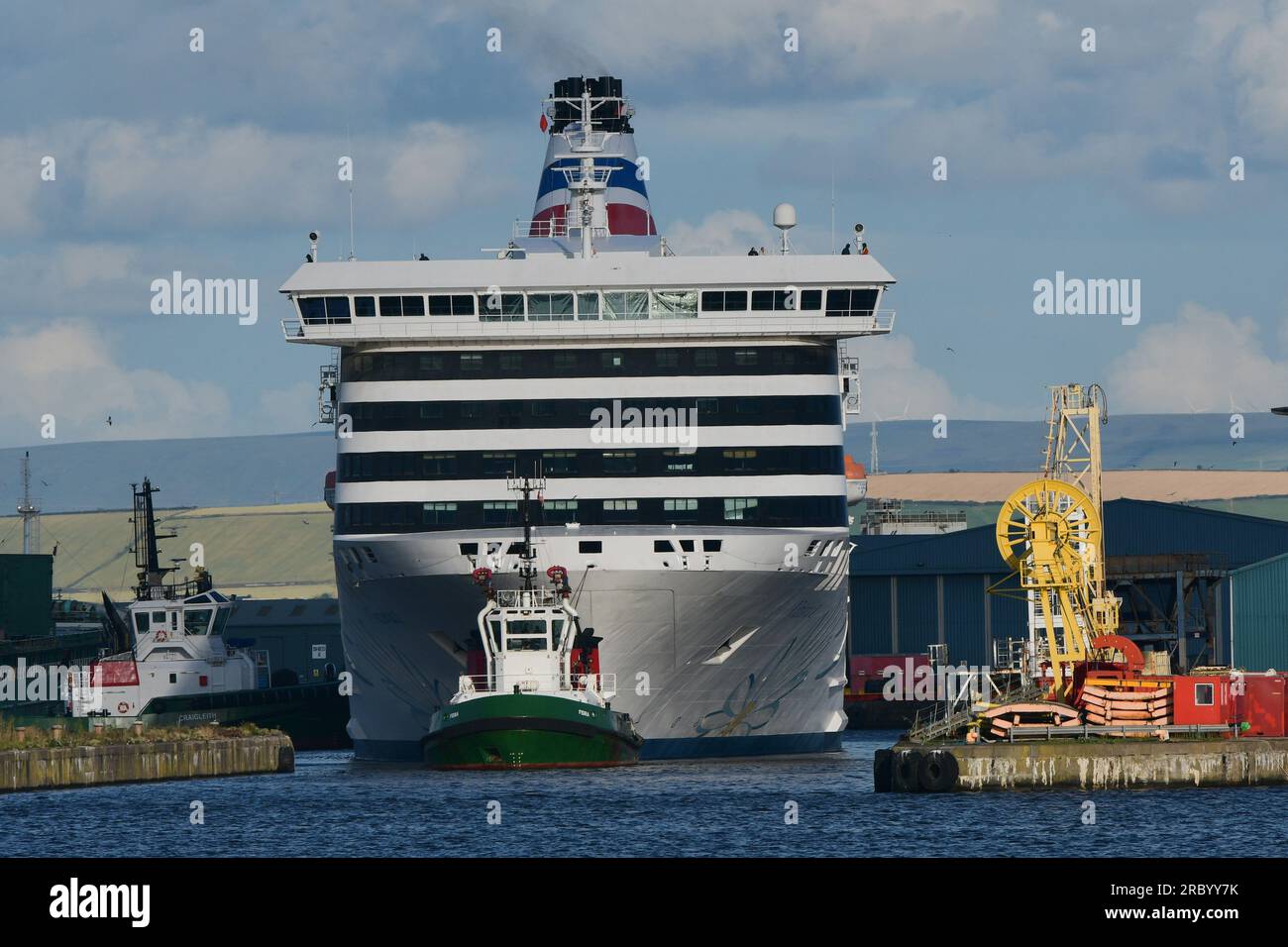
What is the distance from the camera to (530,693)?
58250mm

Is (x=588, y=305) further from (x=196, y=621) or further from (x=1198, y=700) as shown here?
(x=196, y=621)

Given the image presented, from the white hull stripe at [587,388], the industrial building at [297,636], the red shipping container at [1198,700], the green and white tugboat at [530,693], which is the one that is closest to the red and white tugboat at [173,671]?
the white hull stripe at [587,388]

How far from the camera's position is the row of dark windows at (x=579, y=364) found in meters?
61.0

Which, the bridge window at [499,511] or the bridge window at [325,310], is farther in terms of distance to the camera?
the bridge window at [325,310]

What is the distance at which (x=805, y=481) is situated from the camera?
60875 mm

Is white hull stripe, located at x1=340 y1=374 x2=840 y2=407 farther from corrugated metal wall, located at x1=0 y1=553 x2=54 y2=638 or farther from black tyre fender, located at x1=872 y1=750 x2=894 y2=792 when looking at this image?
corrugated metal wall, located at x1=0 y1=553 x2=54 y2=638

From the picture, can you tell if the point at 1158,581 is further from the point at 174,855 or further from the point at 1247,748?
the point at 174,855

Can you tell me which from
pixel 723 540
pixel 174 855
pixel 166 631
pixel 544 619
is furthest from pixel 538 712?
pixel 166 631

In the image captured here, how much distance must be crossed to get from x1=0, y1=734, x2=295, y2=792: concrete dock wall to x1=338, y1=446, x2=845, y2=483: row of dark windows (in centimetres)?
1192

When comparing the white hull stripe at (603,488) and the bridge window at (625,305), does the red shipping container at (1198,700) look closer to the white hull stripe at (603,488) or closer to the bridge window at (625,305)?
the white hull stripe at (603,488)

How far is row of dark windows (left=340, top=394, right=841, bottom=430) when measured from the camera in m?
60.2

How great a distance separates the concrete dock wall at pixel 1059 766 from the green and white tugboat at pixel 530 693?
7.94 meters

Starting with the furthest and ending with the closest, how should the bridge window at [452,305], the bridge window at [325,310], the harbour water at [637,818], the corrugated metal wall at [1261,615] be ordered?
the corrugated metal wall at [1261,615]
the bridge window at [325,310]
the bridge window at [452,305]
the harbour water at [637,818]

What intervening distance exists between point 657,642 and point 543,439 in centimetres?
602
